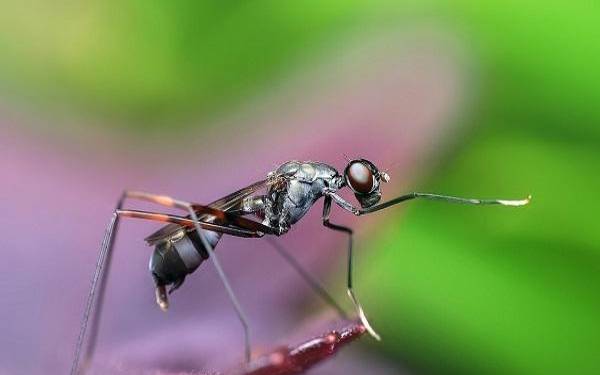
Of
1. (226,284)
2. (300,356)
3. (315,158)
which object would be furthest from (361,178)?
(300,356)

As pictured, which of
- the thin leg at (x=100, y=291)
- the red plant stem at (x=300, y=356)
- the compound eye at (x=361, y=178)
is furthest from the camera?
the compound eye at (x=361, y=178)

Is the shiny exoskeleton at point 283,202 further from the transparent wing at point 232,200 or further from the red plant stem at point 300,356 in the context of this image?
the red plant stem at point 300,356

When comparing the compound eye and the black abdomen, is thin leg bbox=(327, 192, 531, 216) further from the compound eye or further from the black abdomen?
the black abdomen

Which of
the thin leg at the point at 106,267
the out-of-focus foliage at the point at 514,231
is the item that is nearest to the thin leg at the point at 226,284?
the thin leg at the point at 106,267

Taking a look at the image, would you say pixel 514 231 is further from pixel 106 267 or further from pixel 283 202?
pixel 106 267

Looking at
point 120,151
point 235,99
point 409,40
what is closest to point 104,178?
point 120,151

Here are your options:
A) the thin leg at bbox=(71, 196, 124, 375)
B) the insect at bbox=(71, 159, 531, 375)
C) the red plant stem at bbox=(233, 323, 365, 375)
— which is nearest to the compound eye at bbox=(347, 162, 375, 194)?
the insect at bbox=(71, 159, 531, 375)

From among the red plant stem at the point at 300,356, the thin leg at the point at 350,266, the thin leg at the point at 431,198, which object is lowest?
the thin leg at the point at 350,266
